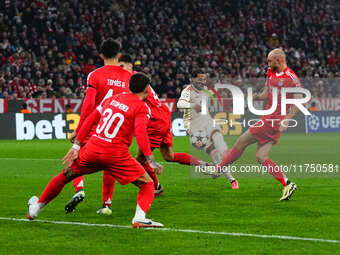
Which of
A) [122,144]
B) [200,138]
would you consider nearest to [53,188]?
[122,144]

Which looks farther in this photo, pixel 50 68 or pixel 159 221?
pixel 50 68

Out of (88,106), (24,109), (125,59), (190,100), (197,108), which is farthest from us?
(24,109)

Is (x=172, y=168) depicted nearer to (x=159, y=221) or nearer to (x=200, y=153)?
(x=200, y=153)

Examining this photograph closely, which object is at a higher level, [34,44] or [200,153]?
[34,44]

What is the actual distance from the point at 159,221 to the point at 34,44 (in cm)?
2312

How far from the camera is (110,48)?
838 centimetres

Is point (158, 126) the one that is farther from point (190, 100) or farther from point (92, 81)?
point (92, 81)

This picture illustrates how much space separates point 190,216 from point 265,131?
96.3 inches

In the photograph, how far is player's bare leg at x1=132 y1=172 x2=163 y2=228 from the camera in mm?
7246

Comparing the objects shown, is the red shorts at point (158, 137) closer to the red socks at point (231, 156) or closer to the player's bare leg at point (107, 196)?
the red socks at point (231, 156)

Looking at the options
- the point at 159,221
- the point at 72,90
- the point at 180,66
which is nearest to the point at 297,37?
the point at 180,66

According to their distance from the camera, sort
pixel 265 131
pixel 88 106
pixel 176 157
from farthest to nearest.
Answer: pixel 176 157 → pixel 265 131 → pixel 88 106

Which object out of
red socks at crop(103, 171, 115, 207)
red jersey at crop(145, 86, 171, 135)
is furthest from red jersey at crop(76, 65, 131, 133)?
red jersey at crop(145, 86, 171, 135)

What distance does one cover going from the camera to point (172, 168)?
15.4m
